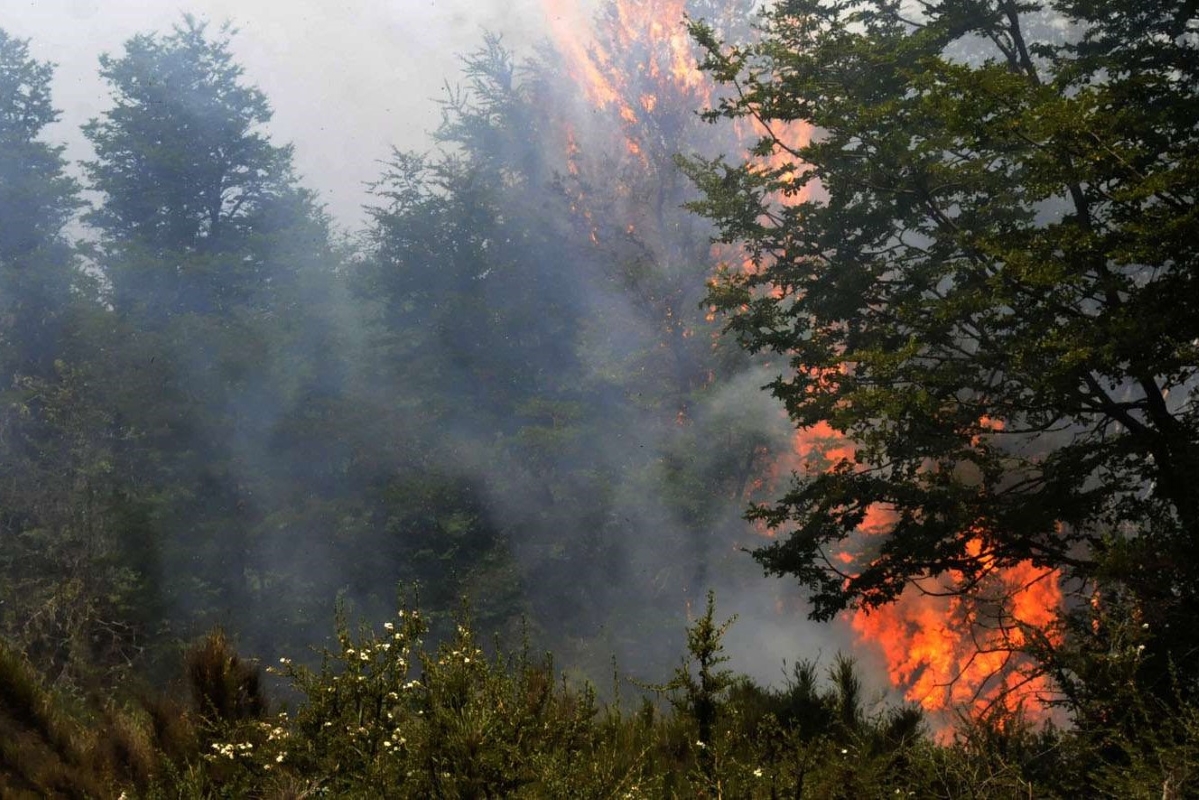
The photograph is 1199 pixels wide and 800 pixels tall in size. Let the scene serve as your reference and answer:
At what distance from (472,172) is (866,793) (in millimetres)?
25092

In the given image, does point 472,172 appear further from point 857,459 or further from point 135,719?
point 135,719

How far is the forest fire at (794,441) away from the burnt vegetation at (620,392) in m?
0.17

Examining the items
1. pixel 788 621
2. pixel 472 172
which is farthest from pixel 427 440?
pixel 788 621

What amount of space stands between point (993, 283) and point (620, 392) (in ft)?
57.4

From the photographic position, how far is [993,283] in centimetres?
873

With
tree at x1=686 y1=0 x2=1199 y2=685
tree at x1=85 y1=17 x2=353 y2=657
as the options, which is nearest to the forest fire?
tree at x1=686 y1=0 x2=1199 y2=685

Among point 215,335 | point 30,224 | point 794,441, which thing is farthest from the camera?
point 30,224

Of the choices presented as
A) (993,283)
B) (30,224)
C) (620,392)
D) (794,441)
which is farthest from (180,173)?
(993,283)

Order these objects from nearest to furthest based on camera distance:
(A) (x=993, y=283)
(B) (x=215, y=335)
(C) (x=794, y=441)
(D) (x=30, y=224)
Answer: (A) (x=993, y=283) < (C) (x=794, y=441) < (B) (x=215, y=335) < (D) (x=30, y=224)

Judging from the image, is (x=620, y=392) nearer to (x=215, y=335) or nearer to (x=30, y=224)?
(x=215, y=335)

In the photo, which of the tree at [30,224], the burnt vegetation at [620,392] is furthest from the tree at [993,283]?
the tree at [30,224]

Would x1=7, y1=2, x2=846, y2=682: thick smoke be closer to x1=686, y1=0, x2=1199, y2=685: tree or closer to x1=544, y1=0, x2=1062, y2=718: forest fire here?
x1=544, y1=0, x2=1062, y2=718: forest fire

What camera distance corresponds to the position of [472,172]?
27.5 meters

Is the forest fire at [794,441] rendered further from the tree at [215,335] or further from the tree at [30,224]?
the tree at [30,224]
